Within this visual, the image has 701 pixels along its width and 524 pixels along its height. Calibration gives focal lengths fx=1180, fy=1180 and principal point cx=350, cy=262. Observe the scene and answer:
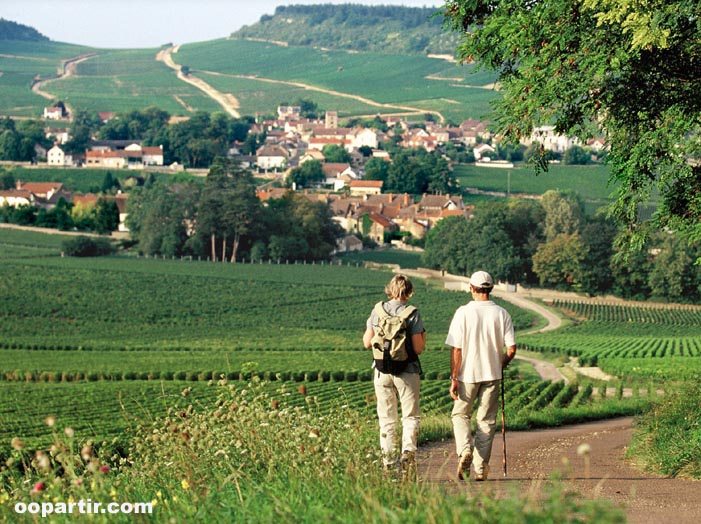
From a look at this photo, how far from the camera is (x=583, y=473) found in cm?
1036

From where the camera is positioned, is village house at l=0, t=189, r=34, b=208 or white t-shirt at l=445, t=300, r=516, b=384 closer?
white t-shirt at l=445, t=300, r=516, b=384

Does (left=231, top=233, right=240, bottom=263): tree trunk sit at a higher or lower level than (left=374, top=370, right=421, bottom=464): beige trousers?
lower

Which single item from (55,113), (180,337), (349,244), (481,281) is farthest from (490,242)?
(55,113)

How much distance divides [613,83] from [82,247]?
7865 centimetres

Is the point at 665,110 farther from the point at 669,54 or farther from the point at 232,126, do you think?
the point at 232,126

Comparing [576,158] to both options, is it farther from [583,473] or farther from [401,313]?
[401,313]

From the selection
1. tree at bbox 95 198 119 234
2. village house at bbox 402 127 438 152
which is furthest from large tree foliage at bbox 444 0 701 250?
village house at bbox 402 127 438 152

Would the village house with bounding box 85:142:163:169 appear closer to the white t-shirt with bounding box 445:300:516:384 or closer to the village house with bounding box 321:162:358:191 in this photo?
the village house with bounding box 321:162:358:191

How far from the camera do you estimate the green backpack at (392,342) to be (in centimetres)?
926

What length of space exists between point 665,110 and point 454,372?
332 cm

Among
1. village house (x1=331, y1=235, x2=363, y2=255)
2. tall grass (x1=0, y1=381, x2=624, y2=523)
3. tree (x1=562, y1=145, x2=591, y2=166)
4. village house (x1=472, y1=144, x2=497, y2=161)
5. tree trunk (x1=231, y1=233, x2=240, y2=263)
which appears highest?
tall grass (x1=0, y1=381, x2=624, y2=523)

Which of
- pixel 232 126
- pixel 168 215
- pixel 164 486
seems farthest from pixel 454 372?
pixel 232 126

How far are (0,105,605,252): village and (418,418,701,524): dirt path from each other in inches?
2116

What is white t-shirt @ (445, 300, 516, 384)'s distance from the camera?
948cm
